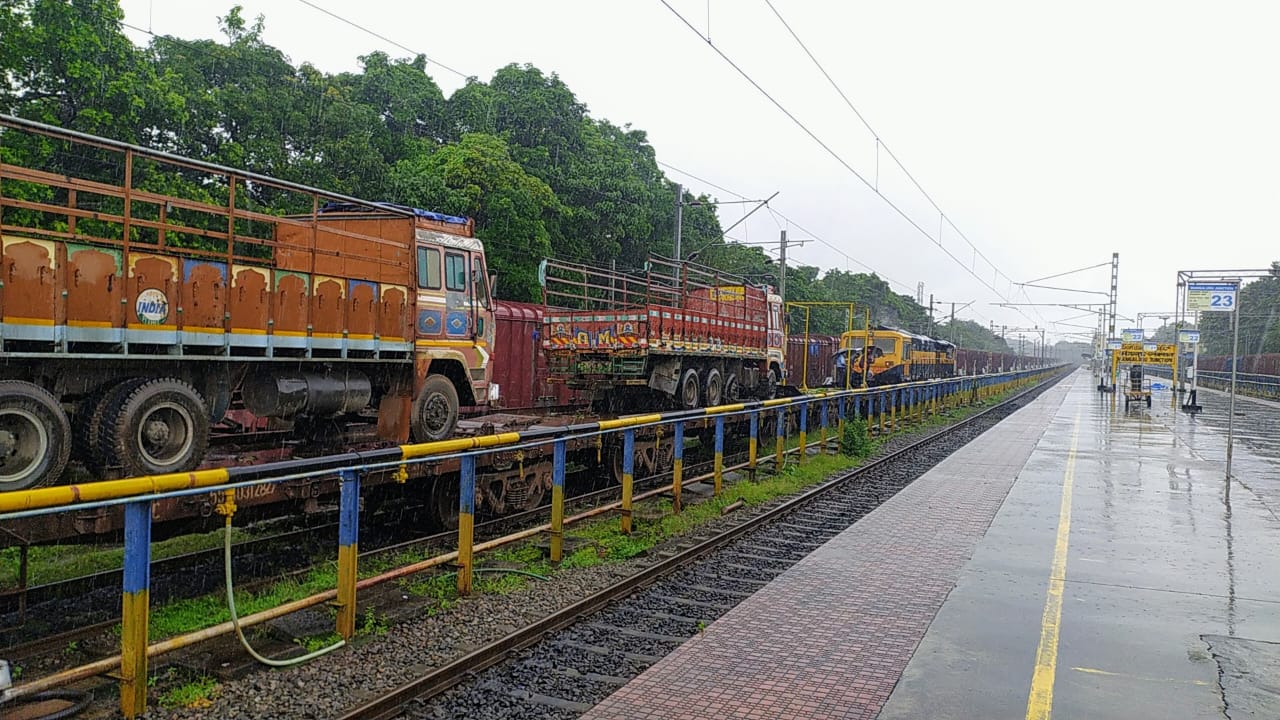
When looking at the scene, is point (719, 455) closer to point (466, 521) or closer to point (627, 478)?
point (627, 478)

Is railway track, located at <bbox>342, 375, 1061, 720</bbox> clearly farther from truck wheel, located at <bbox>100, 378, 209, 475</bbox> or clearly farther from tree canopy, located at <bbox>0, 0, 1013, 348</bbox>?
tree canopy, located at <bbox>0, 0, 1013, 348</bbox>

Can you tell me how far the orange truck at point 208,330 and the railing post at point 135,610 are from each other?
84.5 inches

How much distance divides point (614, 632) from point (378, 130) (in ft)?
83.7

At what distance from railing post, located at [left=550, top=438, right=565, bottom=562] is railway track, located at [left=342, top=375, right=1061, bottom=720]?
859mm

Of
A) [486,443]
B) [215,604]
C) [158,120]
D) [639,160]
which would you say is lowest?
[215,604]

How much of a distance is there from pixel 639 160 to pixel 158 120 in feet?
77.0

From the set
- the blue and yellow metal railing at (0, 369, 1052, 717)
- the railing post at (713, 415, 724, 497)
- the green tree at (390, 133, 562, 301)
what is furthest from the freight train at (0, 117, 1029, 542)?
the green tree at (390, 133, 562, 301)

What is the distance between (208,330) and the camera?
735cm

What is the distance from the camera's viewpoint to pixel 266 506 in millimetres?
7523

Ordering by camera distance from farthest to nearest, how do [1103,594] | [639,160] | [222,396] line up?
1. [639,160]
2. [222,396]
3. [1103,594]

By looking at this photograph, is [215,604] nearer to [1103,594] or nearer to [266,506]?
[266,506]

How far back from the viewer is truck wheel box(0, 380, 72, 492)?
594 centimetres

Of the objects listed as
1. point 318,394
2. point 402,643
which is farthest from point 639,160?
point 402,643

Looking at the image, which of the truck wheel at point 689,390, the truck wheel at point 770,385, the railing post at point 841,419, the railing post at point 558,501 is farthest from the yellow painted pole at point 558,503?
the truck wheel at point 770,385
